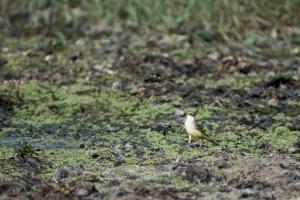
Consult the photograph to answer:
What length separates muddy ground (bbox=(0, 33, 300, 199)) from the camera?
4.90 metres

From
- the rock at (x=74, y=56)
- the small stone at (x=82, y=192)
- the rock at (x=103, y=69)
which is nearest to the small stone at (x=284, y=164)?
the small stone at (x=82, y=192)

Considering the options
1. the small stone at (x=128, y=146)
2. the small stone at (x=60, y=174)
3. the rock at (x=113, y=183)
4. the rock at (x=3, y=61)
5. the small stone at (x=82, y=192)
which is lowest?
the small stone at (x=128, y=146)

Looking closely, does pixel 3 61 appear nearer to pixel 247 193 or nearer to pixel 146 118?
pixel 146 118

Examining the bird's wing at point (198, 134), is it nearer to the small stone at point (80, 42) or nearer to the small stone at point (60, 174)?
the small stone at point (60, 174)

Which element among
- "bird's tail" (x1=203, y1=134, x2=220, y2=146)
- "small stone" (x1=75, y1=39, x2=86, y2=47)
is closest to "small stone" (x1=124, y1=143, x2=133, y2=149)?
"bird's tail" (x1=203, y1=134, x2=220, y2=146)

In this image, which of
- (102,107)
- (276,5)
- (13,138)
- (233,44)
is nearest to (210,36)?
(233,44)

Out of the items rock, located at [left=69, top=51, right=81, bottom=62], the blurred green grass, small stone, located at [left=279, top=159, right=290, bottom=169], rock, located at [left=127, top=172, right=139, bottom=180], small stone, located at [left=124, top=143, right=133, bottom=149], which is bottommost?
small stone, located at [left=124, top=143, right=133, bottom=149]

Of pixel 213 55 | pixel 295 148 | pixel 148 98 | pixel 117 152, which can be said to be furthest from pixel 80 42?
pixel 295 148

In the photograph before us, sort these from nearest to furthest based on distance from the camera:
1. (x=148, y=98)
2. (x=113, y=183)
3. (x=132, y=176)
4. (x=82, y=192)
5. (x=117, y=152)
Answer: (x=82, y=192) < (x=113, y=183) < (x=132, y=176) < (x=117, y=152) < (x=148, y=98)

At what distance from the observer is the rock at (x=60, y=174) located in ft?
16.7

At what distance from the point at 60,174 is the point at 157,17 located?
198 inches

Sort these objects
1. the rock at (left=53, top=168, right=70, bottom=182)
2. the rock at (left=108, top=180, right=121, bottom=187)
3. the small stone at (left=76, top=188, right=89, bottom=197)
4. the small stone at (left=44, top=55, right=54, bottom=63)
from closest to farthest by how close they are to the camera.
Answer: the small stone at (left=76, top=188, right=89, bottom=197) < the rock at (left=108, top=180, right=121, bottom=187) < the rock at (left=53, top=168, right=70, bottom=182) < the small stone at (left=44, top=55, right=54, bottom=63)

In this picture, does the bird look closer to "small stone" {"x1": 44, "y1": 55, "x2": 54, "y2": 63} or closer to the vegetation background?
the vegetation background

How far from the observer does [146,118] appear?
7.19 m
